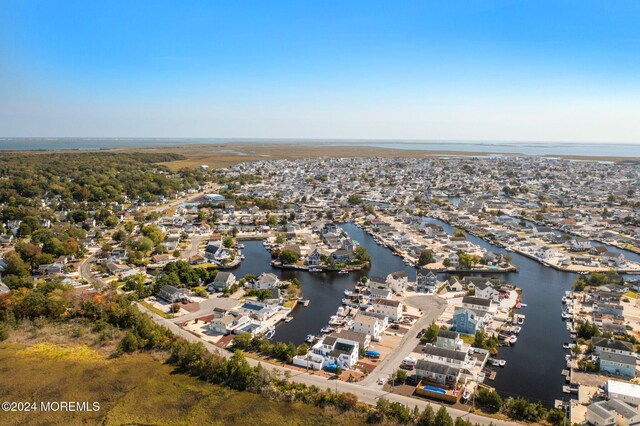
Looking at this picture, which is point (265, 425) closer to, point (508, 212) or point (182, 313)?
point (182, 313)

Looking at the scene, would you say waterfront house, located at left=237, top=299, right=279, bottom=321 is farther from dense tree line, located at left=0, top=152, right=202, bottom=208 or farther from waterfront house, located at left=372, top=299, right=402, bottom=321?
dense tree line, located at left=0, top=152, right=202, bottom=208

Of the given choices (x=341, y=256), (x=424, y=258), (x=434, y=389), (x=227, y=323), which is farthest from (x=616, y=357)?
(x=341, y=256)

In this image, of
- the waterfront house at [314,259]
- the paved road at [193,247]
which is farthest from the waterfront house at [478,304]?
the paved road at [193,247]

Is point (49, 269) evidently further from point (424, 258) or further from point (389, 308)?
point (424, 258)

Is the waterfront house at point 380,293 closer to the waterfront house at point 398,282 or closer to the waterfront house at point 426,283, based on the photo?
the waterfront house at point 398,282

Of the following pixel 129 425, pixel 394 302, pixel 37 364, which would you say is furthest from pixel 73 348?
pixel 394 302

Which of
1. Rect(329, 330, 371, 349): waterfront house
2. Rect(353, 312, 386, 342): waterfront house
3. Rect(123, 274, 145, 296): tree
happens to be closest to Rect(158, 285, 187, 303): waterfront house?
Rect(123, 274, 145, 296): tree
